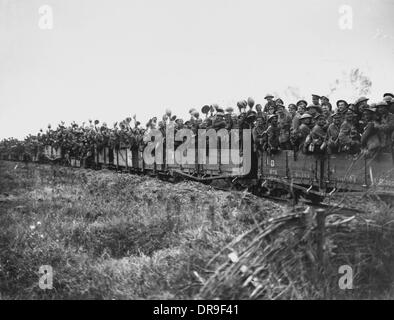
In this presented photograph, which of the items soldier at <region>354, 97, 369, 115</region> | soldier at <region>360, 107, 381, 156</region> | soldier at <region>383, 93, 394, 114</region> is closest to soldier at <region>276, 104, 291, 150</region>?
soldier at <region>354, 97, 369, 115</region>

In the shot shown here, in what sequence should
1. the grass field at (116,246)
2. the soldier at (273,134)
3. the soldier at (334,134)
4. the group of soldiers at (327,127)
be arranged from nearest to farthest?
the grass field at (116,246)
the group of soldiers at (327,127)
the soldier at (334,134)
the soldier at (273,134)

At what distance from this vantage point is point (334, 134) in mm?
9773

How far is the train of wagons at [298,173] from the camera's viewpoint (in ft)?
27.0

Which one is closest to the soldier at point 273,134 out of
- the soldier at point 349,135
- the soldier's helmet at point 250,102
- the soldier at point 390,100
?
the soldier's helmet at point 250,102

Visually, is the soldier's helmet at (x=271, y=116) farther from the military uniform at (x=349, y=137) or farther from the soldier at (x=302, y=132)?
the military uniform at (x=349, y=137)

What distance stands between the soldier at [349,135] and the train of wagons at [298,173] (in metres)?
0.18

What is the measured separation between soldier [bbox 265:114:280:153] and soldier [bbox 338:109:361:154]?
2.95 m

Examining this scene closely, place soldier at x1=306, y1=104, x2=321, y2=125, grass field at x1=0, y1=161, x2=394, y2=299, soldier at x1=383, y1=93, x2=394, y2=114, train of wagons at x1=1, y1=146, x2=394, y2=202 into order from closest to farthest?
1. grass field at x1=0, y1=161, x2=394, y2=299
2. train of wagons at x1=1, y1=146, x2=394, y2=202
3. soldier at x1=383, y1=93, x2=394, y2=114
4. soldier at x1=306, y1=104, x2=321, y2=125

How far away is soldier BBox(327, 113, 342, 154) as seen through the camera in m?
9.74

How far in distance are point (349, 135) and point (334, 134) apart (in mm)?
491

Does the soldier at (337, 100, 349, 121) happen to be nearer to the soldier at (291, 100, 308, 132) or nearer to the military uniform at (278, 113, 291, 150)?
the soldier at (291, 100, 308, 132)

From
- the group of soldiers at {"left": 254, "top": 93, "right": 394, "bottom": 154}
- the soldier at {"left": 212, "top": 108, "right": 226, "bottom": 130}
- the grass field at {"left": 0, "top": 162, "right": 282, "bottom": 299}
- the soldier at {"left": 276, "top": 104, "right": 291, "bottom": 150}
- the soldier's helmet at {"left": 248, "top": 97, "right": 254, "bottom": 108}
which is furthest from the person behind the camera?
the soldier at {"left": 212, "top": 108, "right": 226, "bottom": 130}

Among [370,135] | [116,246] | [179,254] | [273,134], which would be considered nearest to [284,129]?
[273,134]

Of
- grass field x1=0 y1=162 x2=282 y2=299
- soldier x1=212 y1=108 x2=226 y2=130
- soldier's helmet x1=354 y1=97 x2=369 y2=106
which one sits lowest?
grass field x1=0 y1=162 x2=282 y2=299
